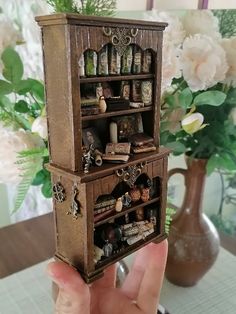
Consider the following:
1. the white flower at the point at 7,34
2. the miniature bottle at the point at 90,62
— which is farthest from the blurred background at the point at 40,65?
the miniature bottle at the point at 90,62

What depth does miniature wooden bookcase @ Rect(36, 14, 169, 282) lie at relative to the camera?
18.7 inches

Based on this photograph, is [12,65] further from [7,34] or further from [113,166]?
[113,166]

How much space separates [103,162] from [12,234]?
636 mm

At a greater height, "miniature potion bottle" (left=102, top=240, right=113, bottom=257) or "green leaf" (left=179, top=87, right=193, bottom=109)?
"green leaf" (left=179, top=87, right=193, bottom=109)

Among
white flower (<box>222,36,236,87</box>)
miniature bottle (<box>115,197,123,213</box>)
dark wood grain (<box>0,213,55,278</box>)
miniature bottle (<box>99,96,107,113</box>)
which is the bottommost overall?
dark wood grain (<box>0,213,55,278</box>)

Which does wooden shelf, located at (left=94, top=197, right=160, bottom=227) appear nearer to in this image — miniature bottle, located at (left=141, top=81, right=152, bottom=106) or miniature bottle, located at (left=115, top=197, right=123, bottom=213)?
miniature bottle, located at (left=115, top=197, right=123, bottom=213)

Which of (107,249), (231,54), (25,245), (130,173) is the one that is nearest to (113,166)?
(130,173)

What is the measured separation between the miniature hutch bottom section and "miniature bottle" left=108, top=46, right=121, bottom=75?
6.2 inches

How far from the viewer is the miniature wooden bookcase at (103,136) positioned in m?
0.48

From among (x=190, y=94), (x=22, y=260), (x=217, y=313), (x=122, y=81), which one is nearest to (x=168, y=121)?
(x=190, y=94)

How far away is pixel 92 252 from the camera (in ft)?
1.75

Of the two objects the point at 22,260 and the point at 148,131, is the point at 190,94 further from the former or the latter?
the point at 22,260

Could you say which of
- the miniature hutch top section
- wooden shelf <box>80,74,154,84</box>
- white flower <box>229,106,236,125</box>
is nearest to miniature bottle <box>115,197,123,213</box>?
the miniature hutch top section

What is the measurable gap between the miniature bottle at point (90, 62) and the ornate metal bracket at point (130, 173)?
0.55 ft
